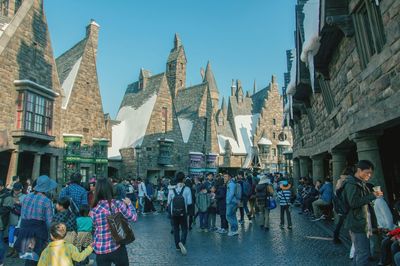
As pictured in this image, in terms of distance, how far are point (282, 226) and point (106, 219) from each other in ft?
27.7

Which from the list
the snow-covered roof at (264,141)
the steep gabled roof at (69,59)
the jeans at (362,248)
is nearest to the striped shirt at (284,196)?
the jeans at (362,248)

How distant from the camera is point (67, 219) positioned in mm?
5586

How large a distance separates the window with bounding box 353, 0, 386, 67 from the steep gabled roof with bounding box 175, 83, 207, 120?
3014 cm

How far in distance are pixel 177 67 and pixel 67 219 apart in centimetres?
3741

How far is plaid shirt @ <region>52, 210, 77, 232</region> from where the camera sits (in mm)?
5491

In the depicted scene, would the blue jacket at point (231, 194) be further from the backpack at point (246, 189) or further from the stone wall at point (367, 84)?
the stone wall at point (367, 84)

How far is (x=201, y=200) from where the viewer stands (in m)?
10.9

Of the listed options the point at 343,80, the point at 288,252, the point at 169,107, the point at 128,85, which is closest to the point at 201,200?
the point at 288,252

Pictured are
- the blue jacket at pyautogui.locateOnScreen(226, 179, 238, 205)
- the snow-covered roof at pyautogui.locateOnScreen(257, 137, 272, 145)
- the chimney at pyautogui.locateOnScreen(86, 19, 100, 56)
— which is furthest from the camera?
the snow-covered roof at pyautogui.locateOnScreen(257, 137, 272, 145)

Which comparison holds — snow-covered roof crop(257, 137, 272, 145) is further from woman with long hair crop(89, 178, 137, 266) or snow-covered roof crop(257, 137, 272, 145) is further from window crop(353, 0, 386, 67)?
woman with long hair crop(89, 178, 137, 266)

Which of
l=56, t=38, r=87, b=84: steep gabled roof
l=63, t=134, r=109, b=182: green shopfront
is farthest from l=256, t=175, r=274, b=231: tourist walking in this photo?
l=56, t=38, r=87, b=84: steep gabled roof

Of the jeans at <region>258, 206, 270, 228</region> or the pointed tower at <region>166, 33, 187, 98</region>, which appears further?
the pointed tower at <region>166, 33, 187, 98</region>

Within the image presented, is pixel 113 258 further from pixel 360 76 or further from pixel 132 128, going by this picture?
pixel 132 128

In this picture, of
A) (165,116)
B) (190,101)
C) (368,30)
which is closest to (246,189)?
(368,30)
